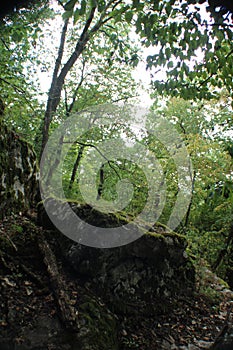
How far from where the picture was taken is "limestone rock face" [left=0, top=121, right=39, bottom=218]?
18.2 ft

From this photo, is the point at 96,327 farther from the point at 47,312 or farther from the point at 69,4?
the point at 69,4

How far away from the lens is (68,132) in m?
12.9

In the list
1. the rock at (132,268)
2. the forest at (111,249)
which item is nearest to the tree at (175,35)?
the forest at (111,249)

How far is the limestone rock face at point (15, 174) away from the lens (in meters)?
5.55

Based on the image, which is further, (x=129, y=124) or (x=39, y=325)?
(x=129, y=124)

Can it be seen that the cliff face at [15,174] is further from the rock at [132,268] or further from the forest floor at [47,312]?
the rock at [132,268]

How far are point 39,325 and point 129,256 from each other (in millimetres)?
2071

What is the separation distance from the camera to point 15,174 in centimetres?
601

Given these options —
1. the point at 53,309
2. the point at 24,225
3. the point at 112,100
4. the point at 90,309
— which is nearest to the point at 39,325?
the point at 53,309

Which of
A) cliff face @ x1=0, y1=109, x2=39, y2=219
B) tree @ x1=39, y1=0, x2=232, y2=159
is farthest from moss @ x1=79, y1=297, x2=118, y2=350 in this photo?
tree @ x1=39, y1=0, x2=232, y2=159

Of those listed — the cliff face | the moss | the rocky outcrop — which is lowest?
the moss

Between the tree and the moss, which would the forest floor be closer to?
the moss

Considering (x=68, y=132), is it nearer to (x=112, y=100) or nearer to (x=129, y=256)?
(x=112, y=100)

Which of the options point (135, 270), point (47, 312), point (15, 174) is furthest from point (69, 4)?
point (135, 270)
